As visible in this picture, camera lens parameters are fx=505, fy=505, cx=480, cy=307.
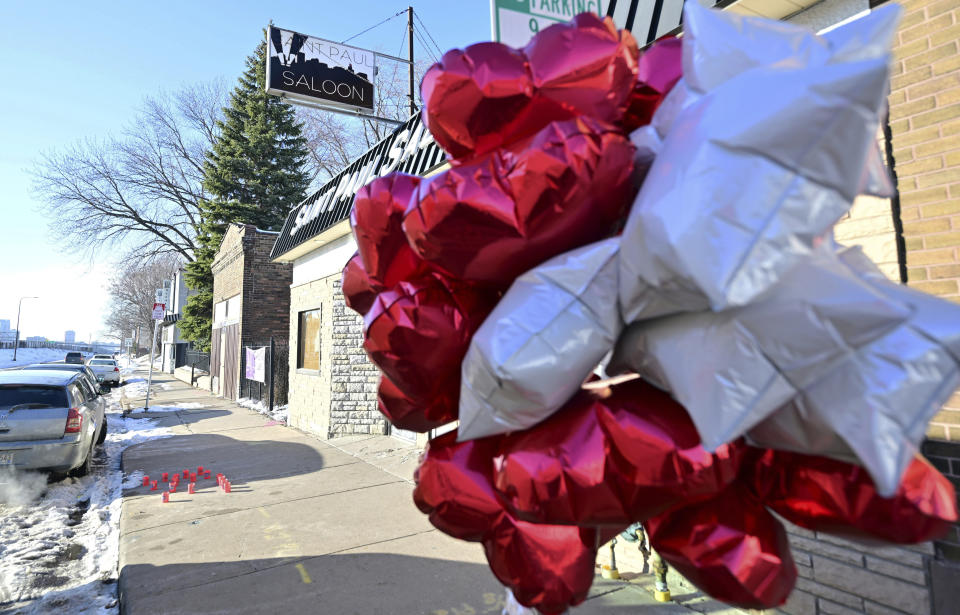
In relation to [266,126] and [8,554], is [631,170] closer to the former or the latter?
[8,554]

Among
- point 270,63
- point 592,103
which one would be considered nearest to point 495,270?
point 592,103

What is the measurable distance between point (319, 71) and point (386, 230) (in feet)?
31.9

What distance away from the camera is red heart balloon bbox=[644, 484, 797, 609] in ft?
3.60

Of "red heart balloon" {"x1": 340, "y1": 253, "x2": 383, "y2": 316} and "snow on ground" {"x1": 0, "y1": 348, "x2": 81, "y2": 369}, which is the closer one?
"red heart balloon" {"x1": 340, "y1": 253, "x2": 383, "y2": 316}

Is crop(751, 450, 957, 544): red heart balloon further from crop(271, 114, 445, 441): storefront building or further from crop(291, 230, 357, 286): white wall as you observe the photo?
crop(291, 230, 357, 286): white wall

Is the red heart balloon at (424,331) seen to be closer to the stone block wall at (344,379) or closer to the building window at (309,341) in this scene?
the stone block wall at (344,379)

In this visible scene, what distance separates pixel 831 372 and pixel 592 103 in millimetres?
767

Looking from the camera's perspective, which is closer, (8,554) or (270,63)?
(8,554)

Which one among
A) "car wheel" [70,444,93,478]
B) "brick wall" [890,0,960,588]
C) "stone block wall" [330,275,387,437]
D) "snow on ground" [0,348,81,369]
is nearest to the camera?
"brick wall" [890,0,960,588]

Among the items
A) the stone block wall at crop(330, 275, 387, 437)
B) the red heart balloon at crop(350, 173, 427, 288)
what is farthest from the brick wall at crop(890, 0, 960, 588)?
the stone block wall at crop(330, 275, 387, 437)

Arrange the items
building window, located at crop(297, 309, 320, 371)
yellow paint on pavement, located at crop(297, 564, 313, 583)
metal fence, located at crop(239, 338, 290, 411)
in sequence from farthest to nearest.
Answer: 1. metal fence, located at crop(239, 338, 290, 411)
2. building window, located at crop(297, 309, 320, 371)
3. yellow paint on pavement, located at crop(297, 564, 313, 583)

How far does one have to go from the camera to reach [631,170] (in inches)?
44.5

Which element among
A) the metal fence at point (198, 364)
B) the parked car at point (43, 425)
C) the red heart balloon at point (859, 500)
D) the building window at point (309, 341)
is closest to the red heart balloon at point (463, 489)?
the red heart balloon at point (859, 500)

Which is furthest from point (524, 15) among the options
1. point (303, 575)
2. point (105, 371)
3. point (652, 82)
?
point (105, 371)
